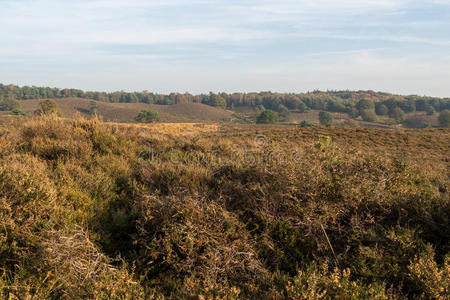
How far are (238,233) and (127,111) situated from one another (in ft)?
263

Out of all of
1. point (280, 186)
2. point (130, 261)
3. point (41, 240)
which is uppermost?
point (280, 186)

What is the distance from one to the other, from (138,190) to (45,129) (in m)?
4.67

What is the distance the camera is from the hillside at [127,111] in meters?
74.2

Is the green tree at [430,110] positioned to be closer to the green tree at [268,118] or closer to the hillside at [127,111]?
the green tree at [268,118]

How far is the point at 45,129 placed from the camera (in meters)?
7.58

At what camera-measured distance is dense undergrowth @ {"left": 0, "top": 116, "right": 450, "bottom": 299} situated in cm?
273

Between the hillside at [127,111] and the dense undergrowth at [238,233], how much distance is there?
6463 cm

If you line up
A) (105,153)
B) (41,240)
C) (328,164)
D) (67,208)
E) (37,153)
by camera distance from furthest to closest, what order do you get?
(105,153), (37,153), (328,164), (67,208), (41,240)

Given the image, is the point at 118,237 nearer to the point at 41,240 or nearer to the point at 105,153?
the point at 41,240

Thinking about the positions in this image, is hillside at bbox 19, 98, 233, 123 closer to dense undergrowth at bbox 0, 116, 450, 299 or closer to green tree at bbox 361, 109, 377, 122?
green tree at bbox 361, 109, 377, 122

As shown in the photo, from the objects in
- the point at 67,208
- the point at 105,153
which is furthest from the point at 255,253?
the point at 105,153

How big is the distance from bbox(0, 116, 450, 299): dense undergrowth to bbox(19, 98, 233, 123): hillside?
64628mm

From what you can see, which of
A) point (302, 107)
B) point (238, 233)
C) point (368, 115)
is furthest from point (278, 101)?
point (238, 233)

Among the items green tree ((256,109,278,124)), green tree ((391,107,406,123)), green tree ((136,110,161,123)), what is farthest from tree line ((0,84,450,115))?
green tree ((136,110,161,123))
